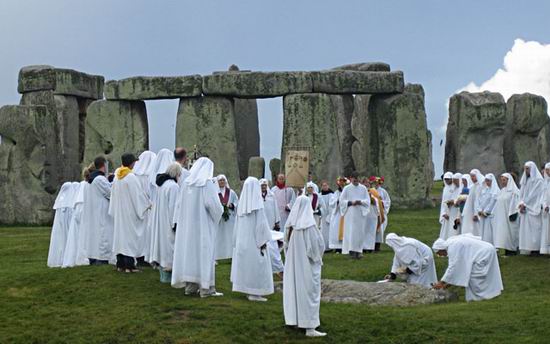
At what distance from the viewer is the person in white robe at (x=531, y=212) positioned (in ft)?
77.6

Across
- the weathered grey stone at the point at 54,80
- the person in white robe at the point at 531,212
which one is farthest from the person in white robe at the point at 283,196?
the weathered grey stone at the point at 54,80

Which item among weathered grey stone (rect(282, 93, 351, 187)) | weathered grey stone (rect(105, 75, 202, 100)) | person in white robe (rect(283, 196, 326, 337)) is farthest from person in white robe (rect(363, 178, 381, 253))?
weathered grey stone (rect(105, 75, 202, 100))

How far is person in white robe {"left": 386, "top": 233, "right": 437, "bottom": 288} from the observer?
65.1 feet

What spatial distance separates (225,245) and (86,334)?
8925 millimetres

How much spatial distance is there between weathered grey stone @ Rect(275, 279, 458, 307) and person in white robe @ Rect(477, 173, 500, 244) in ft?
17.6

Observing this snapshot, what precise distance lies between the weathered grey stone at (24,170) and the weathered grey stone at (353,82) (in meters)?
9.49

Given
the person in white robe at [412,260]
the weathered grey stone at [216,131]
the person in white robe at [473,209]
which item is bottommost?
the person in white robe at [412,260]

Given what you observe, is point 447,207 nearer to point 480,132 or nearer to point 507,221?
point 507,221

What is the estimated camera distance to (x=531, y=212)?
23.8 metres

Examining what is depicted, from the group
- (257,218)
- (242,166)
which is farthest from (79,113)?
(257,218)

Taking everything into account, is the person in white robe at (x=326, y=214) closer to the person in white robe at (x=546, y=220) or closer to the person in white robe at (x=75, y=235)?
the person in white robe at (x=546, y=220)

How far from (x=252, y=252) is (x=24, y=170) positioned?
18960 mm

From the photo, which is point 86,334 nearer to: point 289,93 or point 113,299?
point 113,299

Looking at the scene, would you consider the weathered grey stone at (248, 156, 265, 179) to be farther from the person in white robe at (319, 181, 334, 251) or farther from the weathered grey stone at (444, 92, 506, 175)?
the person in white robe at (319, 181, 334, 251)
